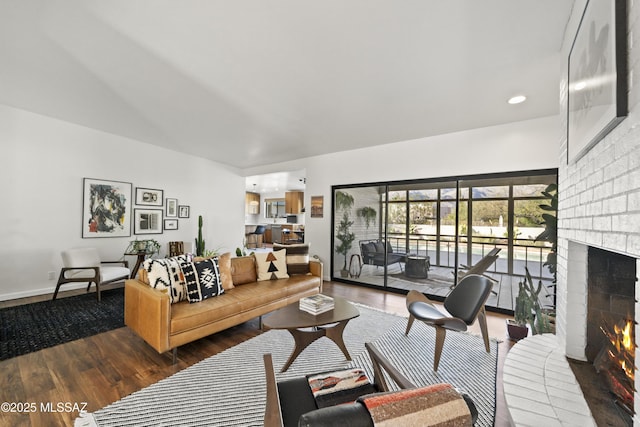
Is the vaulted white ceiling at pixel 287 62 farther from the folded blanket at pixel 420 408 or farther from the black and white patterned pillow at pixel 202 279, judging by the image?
the folded blanket at pixel 420 408

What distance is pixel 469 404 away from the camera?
798mm

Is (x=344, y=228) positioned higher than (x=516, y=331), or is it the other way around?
(x=344, y=228)

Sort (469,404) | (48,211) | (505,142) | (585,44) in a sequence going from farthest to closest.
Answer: (48,211) → (505,142) → (585,44) → (469,404)

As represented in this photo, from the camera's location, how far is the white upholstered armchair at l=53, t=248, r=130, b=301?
3.62m

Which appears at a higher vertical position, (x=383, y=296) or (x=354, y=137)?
(x=354, y=137)

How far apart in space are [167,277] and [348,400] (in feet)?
6.84

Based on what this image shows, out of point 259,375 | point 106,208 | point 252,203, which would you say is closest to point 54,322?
point 106,208

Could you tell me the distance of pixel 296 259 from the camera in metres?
3.78

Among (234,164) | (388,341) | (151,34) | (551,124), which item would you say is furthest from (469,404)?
(234,164)

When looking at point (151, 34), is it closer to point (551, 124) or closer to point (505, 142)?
point (505, 142)

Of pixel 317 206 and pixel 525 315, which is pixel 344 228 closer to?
pixel 317 206

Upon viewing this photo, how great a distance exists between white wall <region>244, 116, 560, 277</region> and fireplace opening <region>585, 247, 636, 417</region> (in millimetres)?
2378

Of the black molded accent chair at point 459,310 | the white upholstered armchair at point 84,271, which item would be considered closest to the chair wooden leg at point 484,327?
the black molded accent chair at point 459,310

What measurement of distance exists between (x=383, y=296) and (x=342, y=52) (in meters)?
3.55
